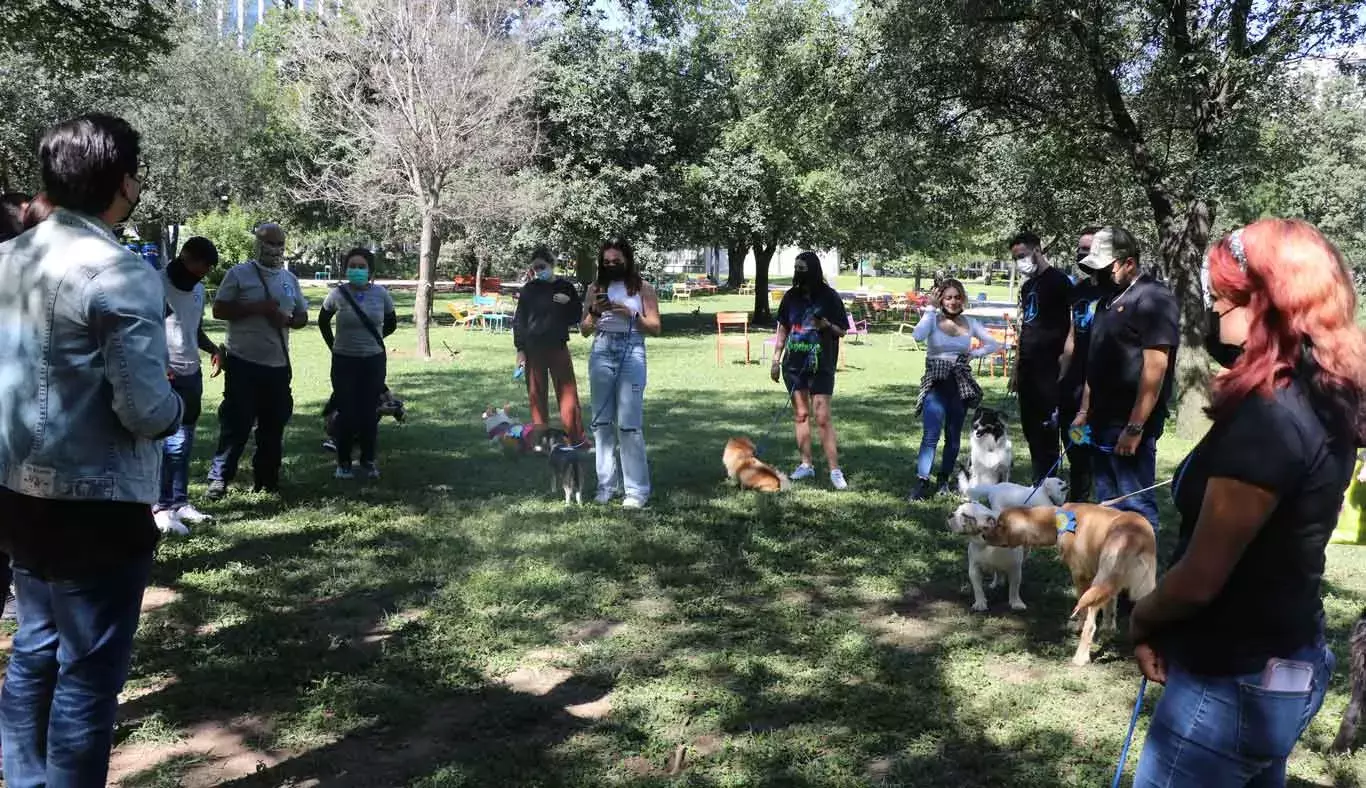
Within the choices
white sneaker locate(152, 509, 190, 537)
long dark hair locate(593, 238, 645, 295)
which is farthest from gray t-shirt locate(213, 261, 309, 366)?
long dark hair locate(593, 238, 645, 295)

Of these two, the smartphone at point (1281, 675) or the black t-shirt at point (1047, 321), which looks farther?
the black t-shirt at point (1047, 321)

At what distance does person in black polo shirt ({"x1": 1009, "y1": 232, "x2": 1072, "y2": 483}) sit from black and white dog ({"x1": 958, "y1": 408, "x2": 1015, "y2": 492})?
25 cm

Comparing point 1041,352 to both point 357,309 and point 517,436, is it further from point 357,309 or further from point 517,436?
point 357,309

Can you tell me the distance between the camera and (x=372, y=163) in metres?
22.7

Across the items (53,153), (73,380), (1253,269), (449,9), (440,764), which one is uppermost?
(449,9)

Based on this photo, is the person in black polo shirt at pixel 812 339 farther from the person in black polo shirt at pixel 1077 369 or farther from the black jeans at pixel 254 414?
the black jeans at pixel 254 414

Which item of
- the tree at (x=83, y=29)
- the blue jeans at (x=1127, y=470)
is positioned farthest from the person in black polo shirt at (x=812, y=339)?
the tree at (x=83, y=29)

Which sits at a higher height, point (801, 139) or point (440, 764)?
point (801, 139)

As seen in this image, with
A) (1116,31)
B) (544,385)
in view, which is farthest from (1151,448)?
(1116,31)

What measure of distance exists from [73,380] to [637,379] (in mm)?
4608

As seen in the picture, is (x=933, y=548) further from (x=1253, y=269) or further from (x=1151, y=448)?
(x=1253, y=269)

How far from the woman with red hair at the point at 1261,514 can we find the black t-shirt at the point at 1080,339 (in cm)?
380

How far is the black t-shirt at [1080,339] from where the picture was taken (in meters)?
5.72

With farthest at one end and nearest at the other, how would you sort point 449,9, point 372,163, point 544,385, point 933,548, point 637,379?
1. point 372,163
2. point 449,9
3. point 544,385
4. point 637,379
5. point 933,548
